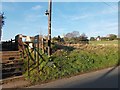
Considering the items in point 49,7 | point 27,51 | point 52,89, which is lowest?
point 52,89

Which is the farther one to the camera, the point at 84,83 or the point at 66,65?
the point at 66,65

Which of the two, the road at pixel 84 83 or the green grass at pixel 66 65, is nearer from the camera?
the road at pixel 84 83

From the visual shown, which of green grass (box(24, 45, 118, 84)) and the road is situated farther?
green grass (box(24, 45, 118, 84))

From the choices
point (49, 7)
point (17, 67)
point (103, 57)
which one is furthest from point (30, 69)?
point (103, 57)

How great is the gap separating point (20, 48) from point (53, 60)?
7.93 feet

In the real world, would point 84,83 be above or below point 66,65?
below

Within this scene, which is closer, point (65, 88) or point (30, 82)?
point (65, 88)

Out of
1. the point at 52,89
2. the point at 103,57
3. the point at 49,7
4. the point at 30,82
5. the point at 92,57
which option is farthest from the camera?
the point at 103,57

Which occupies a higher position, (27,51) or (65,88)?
(27,51)

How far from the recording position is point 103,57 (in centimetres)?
2473

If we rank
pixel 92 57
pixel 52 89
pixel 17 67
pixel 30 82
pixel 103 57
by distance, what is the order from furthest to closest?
pixel 103 57, pixel 92 57, pixel 17 67, pixel 30 82, pixel 52 89

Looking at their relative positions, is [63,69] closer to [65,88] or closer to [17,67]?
[17,67]

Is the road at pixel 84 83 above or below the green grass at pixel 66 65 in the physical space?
below

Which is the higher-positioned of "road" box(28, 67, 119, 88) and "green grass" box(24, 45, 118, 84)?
"green grass" box(24, 45, 118, 84)
